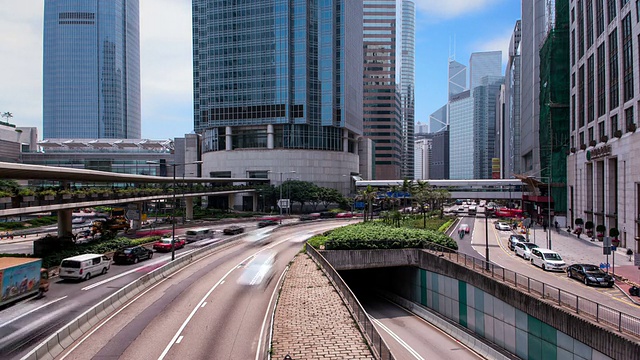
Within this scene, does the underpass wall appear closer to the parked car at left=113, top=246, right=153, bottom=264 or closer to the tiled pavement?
the tiled pavement

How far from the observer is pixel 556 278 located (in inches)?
1321

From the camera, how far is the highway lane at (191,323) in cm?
1836

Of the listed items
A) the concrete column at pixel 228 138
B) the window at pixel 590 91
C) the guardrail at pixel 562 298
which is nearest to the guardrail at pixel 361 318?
the guardrail at pixel 562 298

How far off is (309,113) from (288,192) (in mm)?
27169

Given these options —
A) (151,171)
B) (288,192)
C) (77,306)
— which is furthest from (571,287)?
(151,171)

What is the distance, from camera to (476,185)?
115 metres

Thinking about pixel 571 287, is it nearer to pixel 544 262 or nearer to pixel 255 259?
pixel 544 262

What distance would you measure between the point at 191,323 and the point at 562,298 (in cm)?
1964

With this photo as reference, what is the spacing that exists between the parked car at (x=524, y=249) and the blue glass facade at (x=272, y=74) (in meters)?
76.1

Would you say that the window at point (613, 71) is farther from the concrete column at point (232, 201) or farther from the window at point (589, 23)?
the concrete column at point (232, 201)

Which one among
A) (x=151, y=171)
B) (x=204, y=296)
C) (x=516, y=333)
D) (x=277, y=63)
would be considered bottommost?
(x=516, y=333)

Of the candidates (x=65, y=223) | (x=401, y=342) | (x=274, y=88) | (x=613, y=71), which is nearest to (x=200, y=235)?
(x=65, y=223)

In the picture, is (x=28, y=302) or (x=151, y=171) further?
(x=151, y=171)

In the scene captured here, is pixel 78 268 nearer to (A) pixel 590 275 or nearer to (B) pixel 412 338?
(B) pixel 412 338
